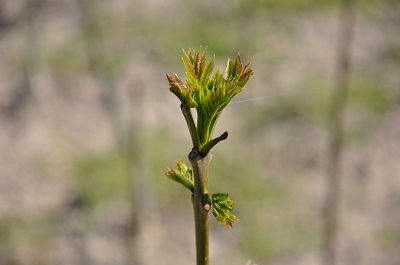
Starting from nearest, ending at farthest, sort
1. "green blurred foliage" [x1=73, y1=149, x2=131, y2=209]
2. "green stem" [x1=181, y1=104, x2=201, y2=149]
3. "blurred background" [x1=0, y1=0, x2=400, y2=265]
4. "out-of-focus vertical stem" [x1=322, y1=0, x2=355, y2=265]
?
"green stem" [x1=181, y1=104, x2=201, y2=149] → "out-of-focus vertical stem" [x1=322, y1=0, x2=355, y2=265] → "blurred background" [x1=0, y1=0, x2=400, y2=265] → "green blurred foliage" [x1=73, y1=149, x2=131, y2=209]

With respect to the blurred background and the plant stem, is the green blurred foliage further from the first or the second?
the plant stem

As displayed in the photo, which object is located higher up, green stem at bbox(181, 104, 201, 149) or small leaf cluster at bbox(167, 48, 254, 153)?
small leaf cluster at bbox(167, 48, 254, 153)

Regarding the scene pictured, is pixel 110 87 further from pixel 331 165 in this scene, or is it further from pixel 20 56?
pixel 331 165

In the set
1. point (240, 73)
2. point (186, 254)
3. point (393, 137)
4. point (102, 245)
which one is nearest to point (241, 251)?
point (186, 254)

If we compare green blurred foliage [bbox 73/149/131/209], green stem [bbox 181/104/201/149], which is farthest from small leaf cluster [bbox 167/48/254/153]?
green blurred foliage [bbox 73/149/131/209]

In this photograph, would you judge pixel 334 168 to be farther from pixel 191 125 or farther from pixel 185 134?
pixel 191 125

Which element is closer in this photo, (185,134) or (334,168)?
(334,168)

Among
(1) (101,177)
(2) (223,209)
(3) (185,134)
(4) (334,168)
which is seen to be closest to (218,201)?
(2) (223,209)

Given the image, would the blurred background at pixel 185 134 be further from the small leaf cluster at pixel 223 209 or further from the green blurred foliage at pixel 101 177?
the small leaf cluster at pixel 223 209
